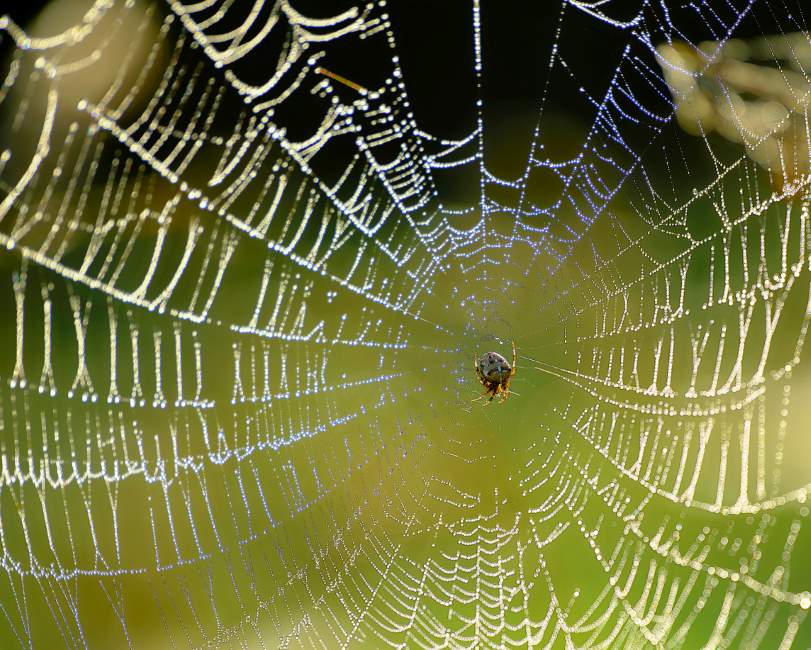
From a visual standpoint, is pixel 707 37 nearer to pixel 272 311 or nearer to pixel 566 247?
pixel 566 247

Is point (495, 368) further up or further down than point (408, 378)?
further up

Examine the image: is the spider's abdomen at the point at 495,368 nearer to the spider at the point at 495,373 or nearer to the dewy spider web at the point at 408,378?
the spider at the point at 495,373

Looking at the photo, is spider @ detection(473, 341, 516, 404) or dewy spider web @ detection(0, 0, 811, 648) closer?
dewy spider web @ detection(0, 0, 811, 648)

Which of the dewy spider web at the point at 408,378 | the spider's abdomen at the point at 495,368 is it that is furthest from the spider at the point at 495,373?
the dewy spider web at the point at 408,378

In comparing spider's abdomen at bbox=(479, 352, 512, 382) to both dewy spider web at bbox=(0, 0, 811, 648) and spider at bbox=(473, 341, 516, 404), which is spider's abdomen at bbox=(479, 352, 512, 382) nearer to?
spider at bbox=(473, 341, 516, 404)

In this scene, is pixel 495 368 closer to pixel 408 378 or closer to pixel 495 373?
pixel 495 373

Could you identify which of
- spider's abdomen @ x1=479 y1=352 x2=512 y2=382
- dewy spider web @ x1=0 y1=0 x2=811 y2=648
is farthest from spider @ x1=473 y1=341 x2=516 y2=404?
dewy spider web @ x1=0 y1=0 x2=811 y2=648

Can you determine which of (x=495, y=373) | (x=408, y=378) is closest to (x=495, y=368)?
(x=495, y=373)
